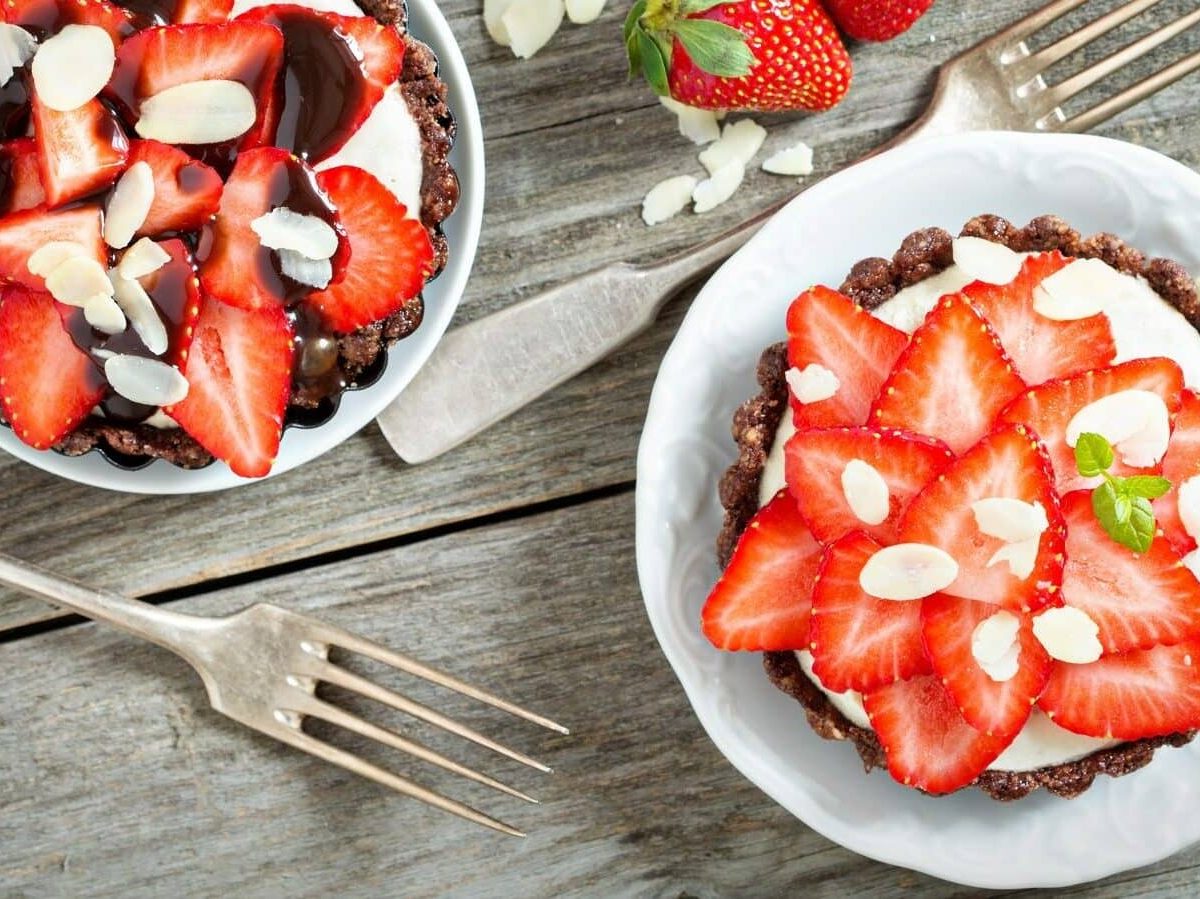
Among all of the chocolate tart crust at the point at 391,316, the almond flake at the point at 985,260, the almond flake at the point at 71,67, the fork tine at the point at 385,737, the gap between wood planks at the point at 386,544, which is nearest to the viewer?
the almond flake at the point at 71,67

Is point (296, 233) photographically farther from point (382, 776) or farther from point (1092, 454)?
point (1092, 454)

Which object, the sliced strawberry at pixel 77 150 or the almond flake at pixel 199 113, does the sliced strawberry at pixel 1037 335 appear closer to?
the almond flake at pixel 199 113

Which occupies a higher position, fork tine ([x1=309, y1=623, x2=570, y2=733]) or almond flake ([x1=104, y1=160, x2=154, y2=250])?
almond flake ([x1=104, y1=160, x2=154, y2=250])

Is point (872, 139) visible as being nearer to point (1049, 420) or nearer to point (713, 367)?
point (713, 367)

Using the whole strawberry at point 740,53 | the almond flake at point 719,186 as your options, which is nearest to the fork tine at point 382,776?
the almond flake at point 719,186

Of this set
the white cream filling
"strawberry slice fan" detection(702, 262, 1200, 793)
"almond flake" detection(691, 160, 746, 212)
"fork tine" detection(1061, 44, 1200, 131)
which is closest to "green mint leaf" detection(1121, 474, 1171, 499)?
"strawberry slice fan" detection(702, 262, 1200, 793)

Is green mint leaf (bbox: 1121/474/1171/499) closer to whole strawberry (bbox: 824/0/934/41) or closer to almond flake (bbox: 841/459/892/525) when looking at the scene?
almond flake (bbox: 841/459/892/525)

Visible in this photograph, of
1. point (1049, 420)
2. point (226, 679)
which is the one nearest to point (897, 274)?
point (1049, 420)
